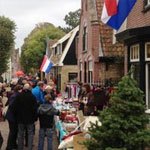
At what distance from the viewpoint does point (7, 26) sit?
64.1 metres

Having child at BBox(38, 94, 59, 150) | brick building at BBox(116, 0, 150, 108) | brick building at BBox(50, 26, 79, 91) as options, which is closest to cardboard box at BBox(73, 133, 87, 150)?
child at BBox(38, 94, 59, 150)

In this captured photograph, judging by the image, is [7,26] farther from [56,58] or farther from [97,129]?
[97,129]

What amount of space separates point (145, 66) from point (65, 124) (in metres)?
2.75

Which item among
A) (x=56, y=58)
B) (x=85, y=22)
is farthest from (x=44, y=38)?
(x=85, y=22)

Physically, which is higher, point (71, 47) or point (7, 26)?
point (7, 26)

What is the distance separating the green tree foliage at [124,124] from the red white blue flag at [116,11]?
18.2 ft

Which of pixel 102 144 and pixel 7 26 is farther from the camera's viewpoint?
pixel 7 26

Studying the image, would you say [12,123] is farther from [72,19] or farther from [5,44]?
[72,19]

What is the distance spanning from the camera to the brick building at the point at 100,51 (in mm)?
24500

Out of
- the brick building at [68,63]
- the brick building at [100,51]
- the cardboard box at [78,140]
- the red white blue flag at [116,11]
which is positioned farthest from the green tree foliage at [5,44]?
the cardboard box at [78,140]

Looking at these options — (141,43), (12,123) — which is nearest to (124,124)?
(12,123)

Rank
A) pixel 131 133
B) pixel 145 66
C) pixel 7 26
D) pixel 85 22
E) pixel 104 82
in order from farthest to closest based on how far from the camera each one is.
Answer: pixel 7 26
pixel 85 22
pixel 104 82
pixel 145 66
pixel 131 133

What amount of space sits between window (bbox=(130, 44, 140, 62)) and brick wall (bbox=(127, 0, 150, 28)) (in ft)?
2.10

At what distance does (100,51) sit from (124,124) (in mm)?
18680
